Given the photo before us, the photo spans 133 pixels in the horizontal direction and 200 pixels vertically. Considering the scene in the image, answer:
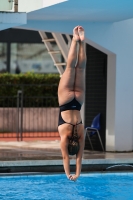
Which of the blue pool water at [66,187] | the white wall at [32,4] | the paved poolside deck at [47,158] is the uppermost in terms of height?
the white wall at [32,4]

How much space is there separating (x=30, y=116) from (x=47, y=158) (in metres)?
7.94

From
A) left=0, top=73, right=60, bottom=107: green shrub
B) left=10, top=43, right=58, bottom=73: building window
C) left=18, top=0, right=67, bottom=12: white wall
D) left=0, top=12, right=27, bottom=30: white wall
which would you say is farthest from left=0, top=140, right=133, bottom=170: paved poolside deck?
left=10, top=43, right=58, bottom=73: building window

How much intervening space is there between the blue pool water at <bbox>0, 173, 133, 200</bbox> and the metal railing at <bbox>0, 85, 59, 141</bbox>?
720 centimetres

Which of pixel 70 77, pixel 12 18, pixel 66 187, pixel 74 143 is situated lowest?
pixel 66 187

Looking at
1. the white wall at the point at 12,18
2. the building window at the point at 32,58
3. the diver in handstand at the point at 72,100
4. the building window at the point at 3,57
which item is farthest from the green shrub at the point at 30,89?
the diver in handstand at the point at 72,100

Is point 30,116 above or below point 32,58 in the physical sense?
below

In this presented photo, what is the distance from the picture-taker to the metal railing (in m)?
20.8

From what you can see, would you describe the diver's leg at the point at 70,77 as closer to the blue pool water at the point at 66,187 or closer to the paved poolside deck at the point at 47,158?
the blue pool water at the point at 66,187

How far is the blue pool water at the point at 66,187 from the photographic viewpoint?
11.1 metres

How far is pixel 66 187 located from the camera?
1201 cm

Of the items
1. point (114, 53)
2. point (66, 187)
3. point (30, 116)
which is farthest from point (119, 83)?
point (30, 116)

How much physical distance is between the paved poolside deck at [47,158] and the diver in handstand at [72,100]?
158 inches

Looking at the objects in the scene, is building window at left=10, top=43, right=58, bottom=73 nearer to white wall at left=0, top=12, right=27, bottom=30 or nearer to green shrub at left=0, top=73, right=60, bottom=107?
green shrub at left=0, top=73, right=60, bottom=107

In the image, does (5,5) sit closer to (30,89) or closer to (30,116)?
(30,116)
